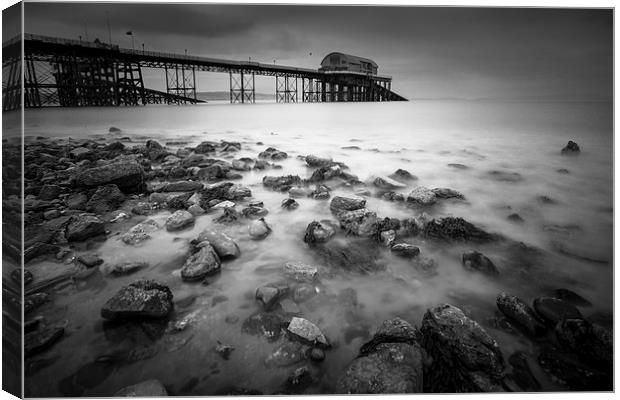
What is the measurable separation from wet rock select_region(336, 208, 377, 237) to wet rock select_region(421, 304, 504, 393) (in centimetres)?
102

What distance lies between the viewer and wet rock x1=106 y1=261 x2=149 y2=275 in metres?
2.07

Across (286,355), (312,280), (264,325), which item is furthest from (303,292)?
(286,355)

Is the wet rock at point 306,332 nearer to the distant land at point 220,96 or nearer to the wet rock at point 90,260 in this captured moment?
the wet rock at point 90,260

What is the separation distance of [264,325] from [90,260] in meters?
1.41

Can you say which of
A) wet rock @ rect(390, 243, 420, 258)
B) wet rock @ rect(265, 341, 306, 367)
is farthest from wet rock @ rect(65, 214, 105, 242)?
wet rock @ rect(390, 243, 420, 258)

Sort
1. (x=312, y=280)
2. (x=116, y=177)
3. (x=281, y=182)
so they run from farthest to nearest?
1. (x=281, y=182)
2. (x=116, y=177)
3. (x=312, y=280)

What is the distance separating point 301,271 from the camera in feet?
6.76

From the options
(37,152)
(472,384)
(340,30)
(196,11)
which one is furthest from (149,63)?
(472,384)

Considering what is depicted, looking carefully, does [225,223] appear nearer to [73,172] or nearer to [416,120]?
[73,172]

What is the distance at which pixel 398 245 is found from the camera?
2295 mm

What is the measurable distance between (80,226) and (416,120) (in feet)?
14.3

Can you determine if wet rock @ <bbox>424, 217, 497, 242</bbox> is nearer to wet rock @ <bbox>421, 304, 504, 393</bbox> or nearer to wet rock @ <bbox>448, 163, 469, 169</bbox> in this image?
wet rock @ <bbox>421, 304, 504, 393</bbox>

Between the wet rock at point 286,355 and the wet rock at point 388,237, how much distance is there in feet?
3.71

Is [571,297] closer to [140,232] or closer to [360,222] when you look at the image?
[360,222]
